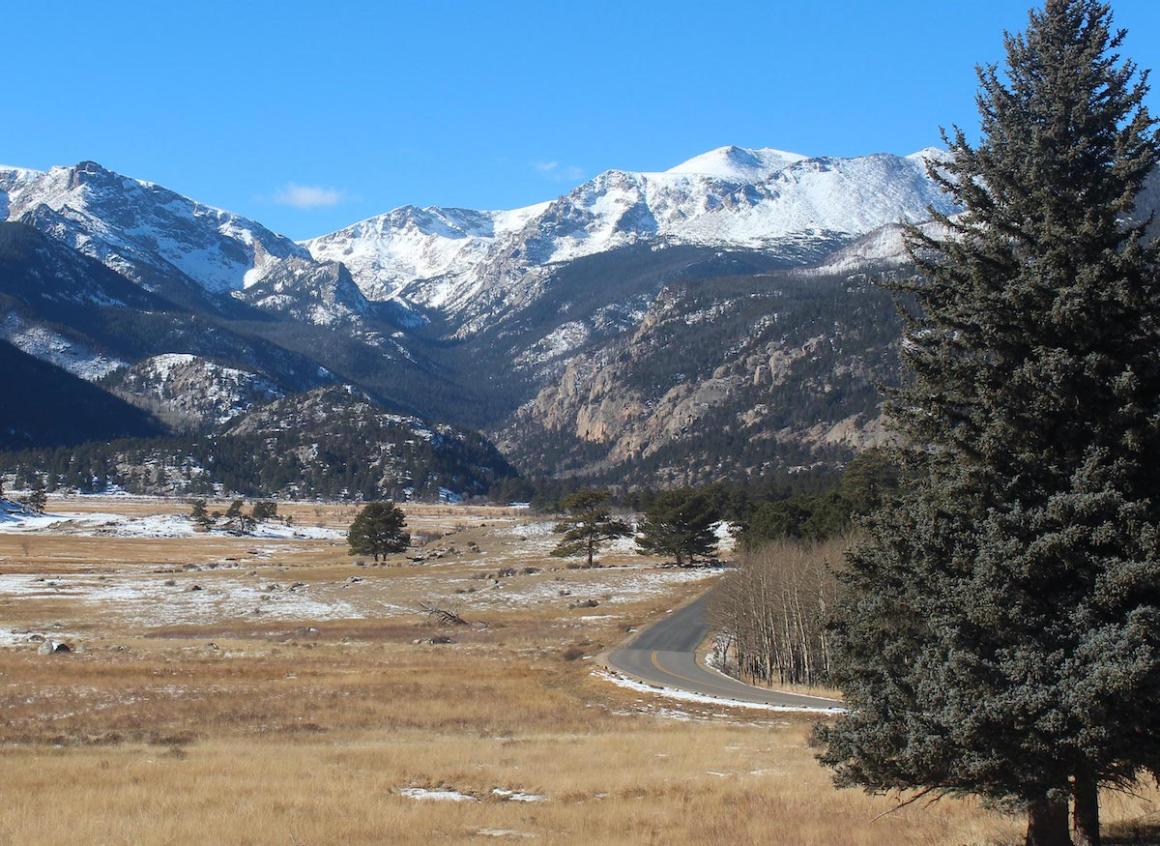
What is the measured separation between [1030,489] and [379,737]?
1074 inches

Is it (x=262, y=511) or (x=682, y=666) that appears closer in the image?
(x=682, y=666)

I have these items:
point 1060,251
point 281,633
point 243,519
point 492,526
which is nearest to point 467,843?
point 1060,251

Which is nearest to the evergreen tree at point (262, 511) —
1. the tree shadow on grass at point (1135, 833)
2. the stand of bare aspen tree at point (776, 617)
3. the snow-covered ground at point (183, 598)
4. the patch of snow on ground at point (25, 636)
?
the snow-covered ground at point (183, 598)

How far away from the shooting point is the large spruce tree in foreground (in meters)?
12.1

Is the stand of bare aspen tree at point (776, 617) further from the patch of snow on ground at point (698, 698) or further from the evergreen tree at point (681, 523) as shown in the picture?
the evergreen tree at point (681, 523)

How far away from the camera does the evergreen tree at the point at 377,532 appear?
4936 inches

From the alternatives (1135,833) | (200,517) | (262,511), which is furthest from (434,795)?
(262,511)

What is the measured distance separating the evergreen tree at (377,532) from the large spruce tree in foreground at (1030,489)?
114 m

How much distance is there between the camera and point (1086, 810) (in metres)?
13.1

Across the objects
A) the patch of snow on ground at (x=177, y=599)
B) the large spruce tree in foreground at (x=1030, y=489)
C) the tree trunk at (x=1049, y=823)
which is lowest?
the patch of snow on ground at (x=177, y=599)

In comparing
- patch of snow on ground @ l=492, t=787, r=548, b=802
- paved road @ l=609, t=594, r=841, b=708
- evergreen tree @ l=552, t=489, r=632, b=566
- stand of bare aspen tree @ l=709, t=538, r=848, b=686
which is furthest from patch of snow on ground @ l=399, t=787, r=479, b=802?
evergreen tree @ l=552, t=489, r=632, b=566

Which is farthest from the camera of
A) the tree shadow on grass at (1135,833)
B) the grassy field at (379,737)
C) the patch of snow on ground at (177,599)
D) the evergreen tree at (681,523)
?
the evergreen tree at (681,523)

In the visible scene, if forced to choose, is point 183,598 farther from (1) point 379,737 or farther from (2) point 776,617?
(1) point 379,737

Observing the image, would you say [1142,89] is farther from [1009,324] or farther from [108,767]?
[108,767]
